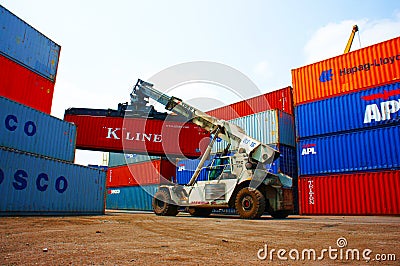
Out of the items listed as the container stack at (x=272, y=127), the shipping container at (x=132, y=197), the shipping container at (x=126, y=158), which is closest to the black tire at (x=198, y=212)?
the container stack at (x=272, y=127)

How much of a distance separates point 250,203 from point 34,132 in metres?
10.8

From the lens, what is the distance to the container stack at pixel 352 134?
1573cm

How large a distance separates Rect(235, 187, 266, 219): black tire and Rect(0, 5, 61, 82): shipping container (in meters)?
13.1

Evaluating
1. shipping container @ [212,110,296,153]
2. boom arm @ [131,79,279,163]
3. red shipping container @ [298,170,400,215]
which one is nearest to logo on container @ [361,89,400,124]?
red shipping container @ [298,170,400,215]

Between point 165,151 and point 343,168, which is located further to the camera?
point 165,151

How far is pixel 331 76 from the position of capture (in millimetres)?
19203

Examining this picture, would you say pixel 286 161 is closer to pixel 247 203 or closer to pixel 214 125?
pixel 214 125

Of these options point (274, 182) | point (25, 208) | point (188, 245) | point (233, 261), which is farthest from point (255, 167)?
point (25, 208)

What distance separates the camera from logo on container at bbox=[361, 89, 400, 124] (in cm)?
1602

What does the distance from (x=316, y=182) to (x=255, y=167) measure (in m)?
7.87

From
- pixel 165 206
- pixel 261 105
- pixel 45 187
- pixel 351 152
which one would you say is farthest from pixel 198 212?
pixel 261 105

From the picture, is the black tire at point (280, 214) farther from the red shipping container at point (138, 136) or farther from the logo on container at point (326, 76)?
the red shipping container at point (138, 136)

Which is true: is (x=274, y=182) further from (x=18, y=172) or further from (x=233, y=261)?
(x=18, y=172)

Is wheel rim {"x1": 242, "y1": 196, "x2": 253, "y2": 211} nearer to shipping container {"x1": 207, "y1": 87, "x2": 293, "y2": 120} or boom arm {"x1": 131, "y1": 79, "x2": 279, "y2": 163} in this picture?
boom arm {"x1": 131, "y1": 79, "x2": 279, "y2": 163}
